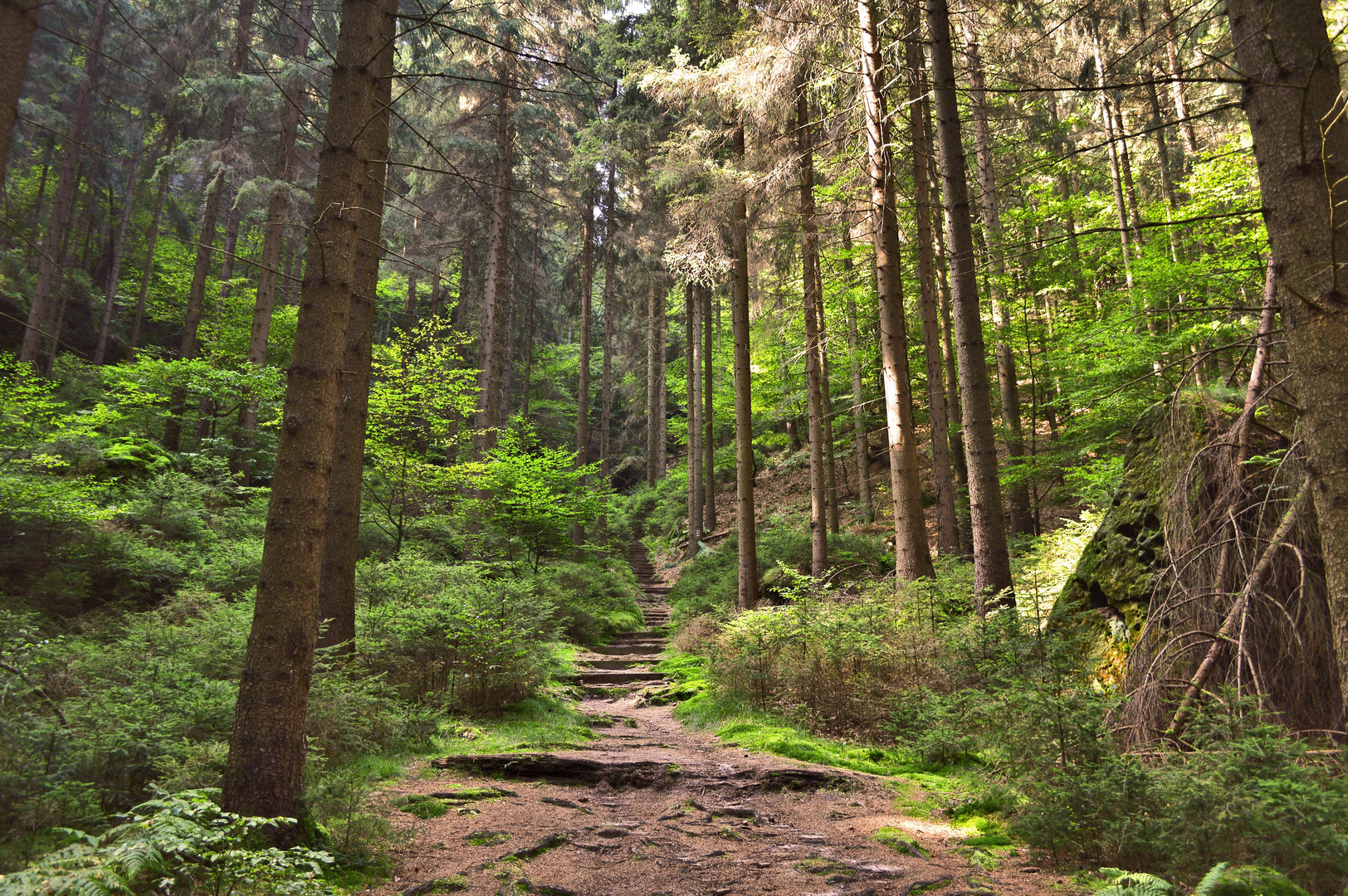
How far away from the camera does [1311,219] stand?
3.10 m

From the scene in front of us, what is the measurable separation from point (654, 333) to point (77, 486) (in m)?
19.9

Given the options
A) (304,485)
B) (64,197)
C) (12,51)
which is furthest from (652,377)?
(304,485)

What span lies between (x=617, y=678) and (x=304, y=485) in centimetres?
798

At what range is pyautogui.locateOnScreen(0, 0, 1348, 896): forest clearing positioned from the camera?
129 inches

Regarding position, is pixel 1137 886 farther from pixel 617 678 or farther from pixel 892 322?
pixel 617 678

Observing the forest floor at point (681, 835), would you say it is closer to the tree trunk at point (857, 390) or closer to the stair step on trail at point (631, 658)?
the stair step on trail at point (631, 658)

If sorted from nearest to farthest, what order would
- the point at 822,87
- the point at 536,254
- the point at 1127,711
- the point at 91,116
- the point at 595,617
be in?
the point at 1127,711 < the point at 822,87 < the point at 595,617 < the point at 91,116 < the point at 536,254

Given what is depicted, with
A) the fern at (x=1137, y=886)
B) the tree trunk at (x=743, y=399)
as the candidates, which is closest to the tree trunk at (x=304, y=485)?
the fern at (x=1137, y=886)

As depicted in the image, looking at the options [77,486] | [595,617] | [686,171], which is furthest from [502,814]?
[686,171]

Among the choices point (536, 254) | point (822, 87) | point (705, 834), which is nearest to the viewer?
point (705, 834)

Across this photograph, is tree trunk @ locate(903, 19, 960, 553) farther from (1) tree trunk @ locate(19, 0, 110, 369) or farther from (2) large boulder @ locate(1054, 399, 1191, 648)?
(1) tree trunk @ locate(19, 0, 110, 369)

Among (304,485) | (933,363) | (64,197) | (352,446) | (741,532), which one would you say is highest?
(64,197)

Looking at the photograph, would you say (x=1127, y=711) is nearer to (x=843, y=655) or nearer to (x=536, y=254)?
(x=843, y=655)

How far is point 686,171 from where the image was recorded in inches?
485
